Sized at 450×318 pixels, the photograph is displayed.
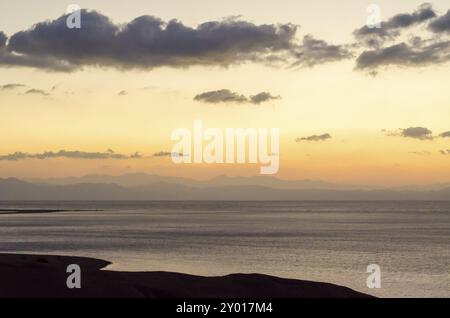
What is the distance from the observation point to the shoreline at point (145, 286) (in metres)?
32.5

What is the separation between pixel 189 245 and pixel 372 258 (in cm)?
2606

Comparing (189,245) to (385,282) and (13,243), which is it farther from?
(385,282)

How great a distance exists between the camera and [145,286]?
1385 inches

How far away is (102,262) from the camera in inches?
2375

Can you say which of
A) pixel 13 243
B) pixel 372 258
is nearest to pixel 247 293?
pixel 372 258

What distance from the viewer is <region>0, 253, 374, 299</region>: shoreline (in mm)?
32531

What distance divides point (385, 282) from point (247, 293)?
20.9m

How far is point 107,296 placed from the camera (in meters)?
32.6

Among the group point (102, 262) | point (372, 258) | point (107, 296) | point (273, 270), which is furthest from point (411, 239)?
point (107, 296)
